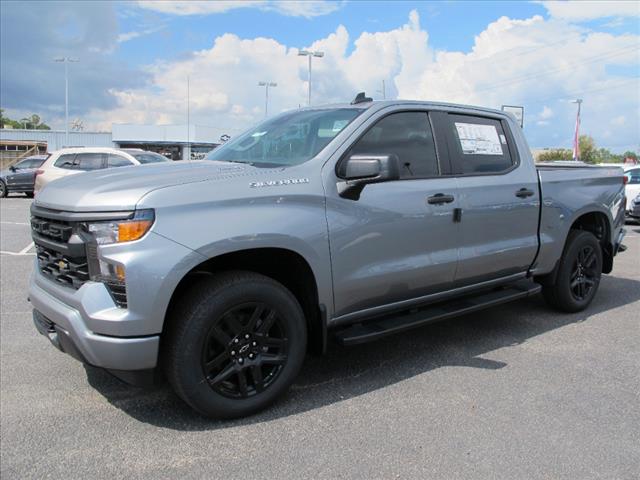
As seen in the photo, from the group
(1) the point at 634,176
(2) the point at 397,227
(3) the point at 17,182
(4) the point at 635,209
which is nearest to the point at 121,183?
(2) the point at 397,227

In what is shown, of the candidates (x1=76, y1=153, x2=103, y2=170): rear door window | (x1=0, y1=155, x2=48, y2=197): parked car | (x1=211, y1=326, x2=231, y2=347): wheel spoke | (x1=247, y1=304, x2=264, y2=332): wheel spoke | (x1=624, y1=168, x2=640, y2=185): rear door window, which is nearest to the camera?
(x1=211, y1=326, x2=231, y2=347): wheel spoke

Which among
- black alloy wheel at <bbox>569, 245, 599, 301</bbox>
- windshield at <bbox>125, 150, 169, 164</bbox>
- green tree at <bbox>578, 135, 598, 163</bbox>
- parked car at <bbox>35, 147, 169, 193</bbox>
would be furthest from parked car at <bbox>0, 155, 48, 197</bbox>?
green tree at <bbox>578, 135, 598, 163</bbox>

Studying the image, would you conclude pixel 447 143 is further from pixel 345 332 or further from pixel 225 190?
pixel 225 190

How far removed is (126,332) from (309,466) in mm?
1159

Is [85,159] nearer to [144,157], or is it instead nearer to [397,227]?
[144,157]

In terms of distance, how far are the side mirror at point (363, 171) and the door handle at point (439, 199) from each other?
0.58 m

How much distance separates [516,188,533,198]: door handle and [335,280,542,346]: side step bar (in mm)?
822

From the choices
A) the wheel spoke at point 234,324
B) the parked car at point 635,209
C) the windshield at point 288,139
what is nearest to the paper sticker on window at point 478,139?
the windshield at point 288,139

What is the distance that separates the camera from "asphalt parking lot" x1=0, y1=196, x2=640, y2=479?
2.83 m

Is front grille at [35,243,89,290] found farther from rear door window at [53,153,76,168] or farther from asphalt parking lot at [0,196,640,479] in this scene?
rear door window at [53,153,76,168]

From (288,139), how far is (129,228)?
1.52 metres

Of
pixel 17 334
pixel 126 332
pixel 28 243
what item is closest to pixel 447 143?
pixel 126 332

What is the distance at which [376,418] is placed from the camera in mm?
3320

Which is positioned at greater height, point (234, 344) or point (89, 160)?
point (89, 160)
